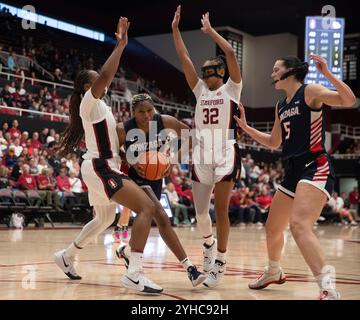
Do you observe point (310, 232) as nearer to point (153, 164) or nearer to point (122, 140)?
point (153, 164)

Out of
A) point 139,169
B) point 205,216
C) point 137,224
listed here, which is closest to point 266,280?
point 205,216

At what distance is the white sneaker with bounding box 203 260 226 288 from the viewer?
216 inches

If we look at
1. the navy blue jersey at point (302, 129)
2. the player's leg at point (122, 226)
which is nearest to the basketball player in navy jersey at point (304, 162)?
the navy blue jersey at point (302, 129)

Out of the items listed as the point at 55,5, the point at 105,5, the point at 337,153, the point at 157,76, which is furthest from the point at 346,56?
the point at 55,5

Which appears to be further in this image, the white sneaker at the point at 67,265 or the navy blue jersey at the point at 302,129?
the white sneaker at the point at 67,265

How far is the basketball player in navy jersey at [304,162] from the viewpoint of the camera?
455 centimetres

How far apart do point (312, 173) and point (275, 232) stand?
81 cm

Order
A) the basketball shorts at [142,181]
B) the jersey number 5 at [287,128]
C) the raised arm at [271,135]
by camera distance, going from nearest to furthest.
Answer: the jersey number 5 at [287,128] → the raised arm at [271,135] → the basketball shorts at [142,181]

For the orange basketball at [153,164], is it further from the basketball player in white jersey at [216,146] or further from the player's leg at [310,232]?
the player's leg at [310,232]

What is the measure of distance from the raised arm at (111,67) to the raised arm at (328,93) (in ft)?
5.27

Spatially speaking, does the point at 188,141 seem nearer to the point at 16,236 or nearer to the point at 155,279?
the point at 155,279

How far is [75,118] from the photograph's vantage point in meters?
5.76

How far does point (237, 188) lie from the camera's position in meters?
21.3

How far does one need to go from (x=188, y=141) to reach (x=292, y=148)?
1210 mm
